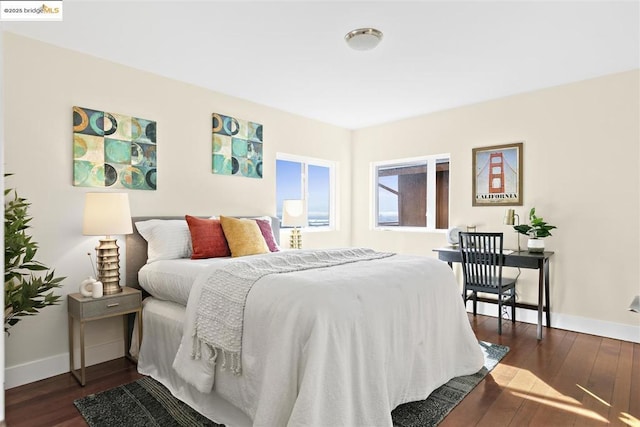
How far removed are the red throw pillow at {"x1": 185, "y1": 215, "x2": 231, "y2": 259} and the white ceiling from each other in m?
1.34

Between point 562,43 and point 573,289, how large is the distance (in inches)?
89.6

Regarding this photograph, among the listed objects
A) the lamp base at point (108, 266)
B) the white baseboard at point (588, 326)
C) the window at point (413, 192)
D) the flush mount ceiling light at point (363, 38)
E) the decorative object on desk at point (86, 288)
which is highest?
the flush mount ceiling light at point (363, 38)

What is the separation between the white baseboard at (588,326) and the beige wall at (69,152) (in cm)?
333

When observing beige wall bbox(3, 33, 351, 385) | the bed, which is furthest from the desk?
beige wall bbox(3, 33, 351, 385)

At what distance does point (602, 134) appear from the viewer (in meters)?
3.47

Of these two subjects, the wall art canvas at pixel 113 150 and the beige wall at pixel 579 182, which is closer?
the wall art canvas at pixel 113 150

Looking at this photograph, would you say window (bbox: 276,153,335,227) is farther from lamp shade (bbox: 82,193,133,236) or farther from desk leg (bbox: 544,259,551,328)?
desk leg (bbox: 544,259,551,328)

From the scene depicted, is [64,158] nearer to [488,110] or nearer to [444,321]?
[444,321]

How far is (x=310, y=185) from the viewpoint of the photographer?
5098 mm

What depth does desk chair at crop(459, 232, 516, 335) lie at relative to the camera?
3494 mm

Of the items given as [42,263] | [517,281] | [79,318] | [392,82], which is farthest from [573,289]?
[42,263]

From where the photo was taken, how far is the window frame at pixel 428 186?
15.6 feet

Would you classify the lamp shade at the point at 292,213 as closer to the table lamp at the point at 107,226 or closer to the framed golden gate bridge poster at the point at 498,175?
the table lamp at the point at 107,226

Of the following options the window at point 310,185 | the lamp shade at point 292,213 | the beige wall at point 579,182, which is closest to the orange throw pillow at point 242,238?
the lamp shade at point 292,213
